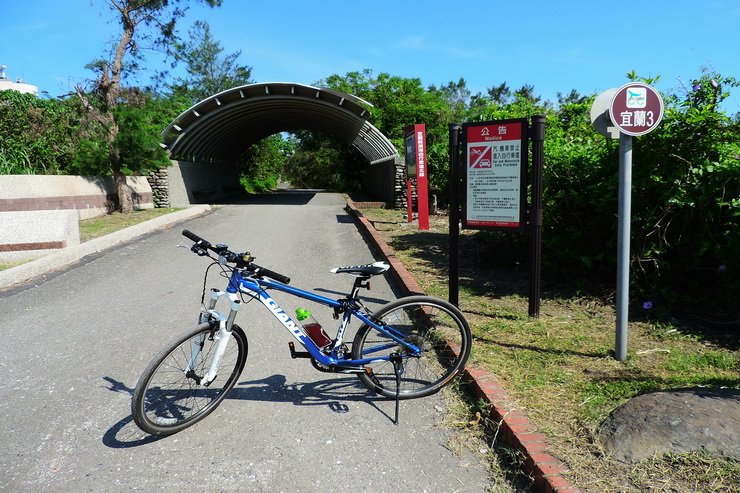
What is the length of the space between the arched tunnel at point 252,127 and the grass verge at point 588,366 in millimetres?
13021

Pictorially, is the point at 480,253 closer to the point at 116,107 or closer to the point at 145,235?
the point at 145,235

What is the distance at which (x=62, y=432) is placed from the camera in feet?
11.2

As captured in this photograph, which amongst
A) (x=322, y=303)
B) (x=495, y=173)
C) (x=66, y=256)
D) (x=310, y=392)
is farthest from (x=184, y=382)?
(x=66, y=256)

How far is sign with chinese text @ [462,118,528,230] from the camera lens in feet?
16.6

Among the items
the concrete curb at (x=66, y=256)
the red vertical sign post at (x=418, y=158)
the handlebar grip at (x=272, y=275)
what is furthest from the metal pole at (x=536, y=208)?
the red vertical sign post at (x=418, y=158)

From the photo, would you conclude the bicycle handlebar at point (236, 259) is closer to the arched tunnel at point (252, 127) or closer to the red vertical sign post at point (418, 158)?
the red vertical sign post at point (418, 158)

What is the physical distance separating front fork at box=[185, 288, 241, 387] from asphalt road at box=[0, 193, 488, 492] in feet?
1.15

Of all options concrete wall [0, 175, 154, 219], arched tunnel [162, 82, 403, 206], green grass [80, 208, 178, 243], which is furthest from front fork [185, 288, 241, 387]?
arched tunnel [162, 82, 403, 206]

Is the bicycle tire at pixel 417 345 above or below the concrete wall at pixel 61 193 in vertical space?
below

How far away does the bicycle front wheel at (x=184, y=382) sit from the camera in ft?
10.4

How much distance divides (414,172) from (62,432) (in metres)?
10.7

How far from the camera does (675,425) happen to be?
114 inches

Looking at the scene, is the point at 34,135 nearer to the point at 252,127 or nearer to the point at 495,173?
the point at 252,127

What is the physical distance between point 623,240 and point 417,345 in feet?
5.97
